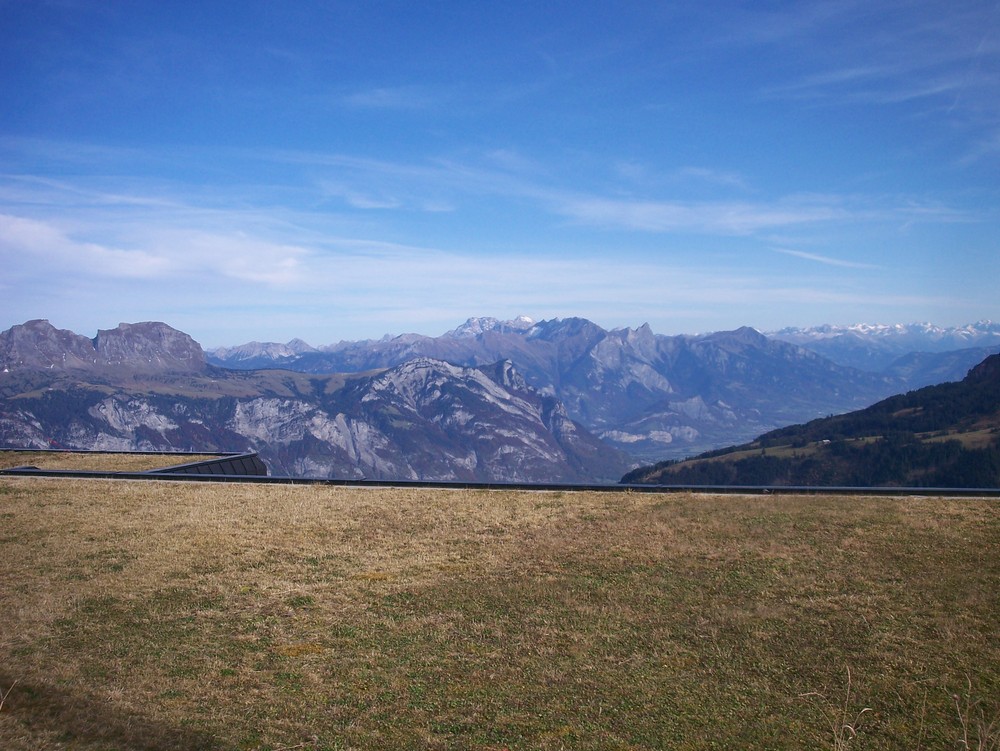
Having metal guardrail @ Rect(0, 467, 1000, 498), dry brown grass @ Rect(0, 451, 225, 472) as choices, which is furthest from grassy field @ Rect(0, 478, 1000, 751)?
dry brown grass @ Rect(0, 451, 225, 472)

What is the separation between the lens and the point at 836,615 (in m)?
16.9

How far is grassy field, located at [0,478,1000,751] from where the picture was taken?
1207 cm

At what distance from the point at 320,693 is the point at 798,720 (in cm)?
888

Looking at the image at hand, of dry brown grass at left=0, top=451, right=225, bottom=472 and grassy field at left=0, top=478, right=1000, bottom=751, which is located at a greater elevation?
grassy field at left=0, top=478, right=1000, bottom=751

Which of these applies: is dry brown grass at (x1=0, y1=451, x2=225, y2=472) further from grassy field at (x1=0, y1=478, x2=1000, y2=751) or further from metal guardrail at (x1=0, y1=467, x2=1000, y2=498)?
grassy field at (x1=0, y1=478, x2=1000, y2=751)

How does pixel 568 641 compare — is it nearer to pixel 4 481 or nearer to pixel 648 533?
pixel 648 533

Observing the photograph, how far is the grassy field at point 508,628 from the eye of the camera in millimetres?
12070

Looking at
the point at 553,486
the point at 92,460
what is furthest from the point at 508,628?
the point at 92,460

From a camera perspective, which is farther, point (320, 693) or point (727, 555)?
point (727, 555)

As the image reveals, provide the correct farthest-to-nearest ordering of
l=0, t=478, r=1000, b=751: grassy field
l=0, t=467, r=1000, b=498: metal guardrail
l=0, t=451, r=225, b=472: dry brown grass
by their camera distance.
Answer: l=0, t=451, r=225, b=472: dry brown grass
l=0, t=467, r=1000, b=498: metal guardrail
l=0, t=478, r=1000, b=751: grassy field

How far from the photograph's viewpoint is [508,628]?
16.5 metres

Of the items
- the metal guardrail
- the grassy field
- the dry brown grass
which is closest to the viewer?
the grassy field

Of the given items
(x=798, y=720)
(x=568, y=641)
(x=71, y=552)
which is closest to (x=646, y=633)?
(x=568, y=641)

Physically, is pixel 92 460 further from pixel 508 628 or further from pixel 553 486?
pixel 508 628
